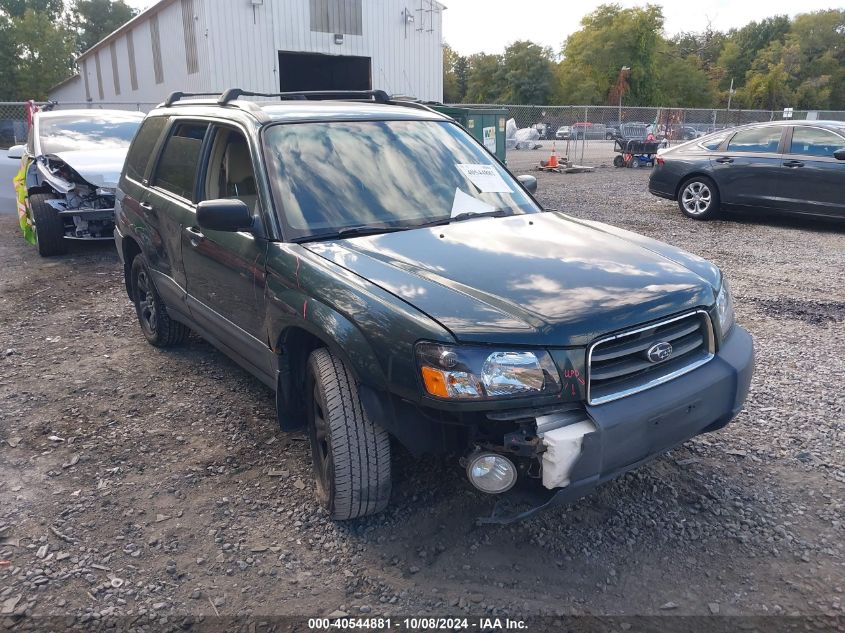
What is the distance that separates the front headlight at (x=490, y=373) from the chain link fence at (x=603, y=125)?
67.0 ft

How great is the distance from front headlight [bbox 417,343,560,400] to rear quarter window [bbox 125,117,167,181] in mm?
3317

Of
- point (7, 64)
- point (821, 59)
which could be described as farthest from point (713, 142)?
point (821, 59)

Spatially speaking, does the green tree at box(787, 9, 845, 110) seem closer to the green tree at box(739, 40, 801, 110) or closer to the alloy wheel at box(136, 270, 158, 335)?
the green tree at box(739, 40, 801, 110)

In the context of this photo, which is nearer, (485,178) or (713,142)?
(485,178)

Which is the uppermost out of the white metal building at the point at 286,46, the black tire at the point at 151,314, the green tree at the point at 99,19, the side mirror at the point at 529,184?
the green tree at the point at 99,19

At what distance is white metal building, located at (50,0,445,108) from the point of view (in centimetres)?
2217

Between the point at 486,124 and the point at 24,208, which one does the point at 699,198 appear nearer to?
the point at 486,124

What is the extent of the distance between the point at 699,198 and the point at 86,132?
30.2 ft

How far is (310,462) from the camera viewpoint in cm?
364

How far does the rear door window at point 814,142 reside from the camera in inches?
367

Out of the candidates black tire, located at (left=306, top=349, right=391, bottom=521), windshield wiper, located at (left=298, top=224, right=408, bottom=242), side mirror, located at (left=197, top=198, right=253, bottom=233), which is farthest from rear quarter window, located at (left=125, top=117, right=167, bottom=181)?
black tire, located at (left=306, top=349, right=391, bottom=521)

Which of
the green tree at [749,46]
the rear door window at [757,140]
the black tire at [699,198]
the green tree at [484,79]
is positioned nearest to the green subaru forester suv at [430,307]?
the rear door window at [757,140]

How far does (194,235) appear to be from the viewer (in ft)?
13.0

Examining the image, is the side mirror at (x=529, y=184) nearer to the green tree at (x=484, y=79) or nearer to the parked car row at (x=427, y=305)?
the parked car row at (x=427, y=305)
